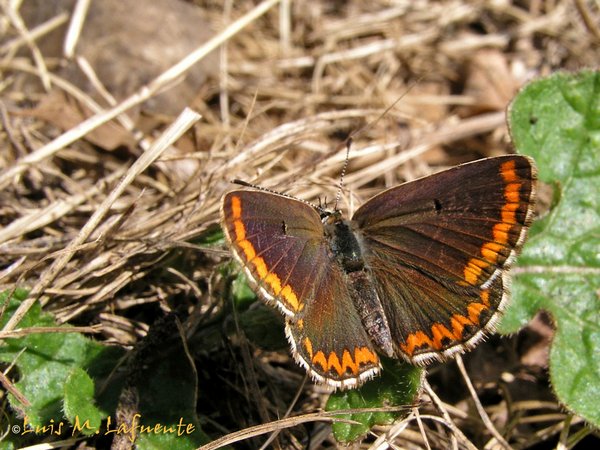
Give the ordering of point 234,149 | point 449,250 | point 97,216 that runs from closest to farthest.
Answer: point 449,250
point 97,216
point 234,149

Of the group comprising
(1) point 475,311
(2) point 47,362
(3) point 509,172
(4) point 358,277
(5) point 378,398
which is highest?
(3) point 509,172

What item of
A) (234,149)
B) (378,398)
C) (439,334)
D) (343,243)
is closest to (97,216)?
(234,149)

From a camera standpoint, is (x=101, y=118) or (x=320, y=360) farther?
(x=101, y=118)

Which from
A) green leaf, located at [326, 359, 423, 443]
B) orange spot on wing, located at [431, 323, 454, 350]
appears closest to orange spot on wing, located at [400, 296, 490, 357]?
orange spot on wing, located at [431, 323, 454, 350]

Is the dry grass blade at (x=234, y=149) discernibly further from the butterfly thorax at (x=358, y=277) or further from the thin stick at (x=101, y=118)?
the butterfly thorax at (x=358, y=277)

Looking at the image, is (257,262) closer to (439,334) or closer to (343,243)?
(343,243)

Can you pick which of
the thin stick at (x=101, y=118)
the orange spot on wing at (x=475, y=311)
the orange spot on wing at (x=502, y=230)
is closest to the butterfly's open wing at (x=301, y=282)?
the orange spot on wing at (x=475, y=311)
